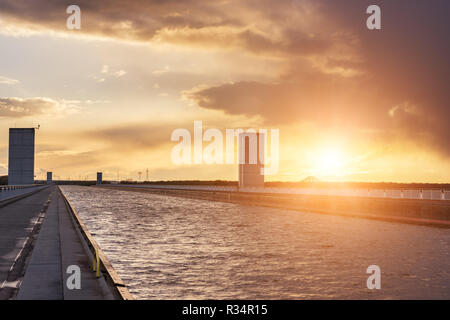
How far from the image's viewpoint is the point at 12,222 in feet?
91.8

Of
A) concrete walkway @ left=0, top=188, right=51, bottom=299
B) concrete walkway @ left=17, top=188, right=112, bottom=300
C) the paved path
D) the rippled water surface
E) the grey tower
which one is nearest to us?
concrete walkway @ left=17, top=188, right=112, bottom=300

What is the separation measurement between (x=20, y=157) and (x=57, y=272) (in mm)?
113335

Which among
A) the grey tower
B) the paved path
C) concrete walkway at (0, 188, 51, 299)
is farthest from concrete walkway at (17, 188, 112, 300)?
the grey tower

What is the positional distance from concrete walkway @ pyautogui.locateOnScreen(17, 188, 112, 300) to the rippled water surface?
1.26 m

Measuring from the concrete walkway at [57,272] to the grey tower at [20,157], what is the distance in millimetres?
104136

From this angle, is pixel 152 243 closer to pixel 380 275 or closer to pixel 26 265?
pixel 26 265

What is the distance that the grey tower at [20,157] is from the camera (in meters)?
116

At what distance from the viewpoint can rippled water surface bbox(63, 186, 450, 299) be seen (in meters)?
12.5

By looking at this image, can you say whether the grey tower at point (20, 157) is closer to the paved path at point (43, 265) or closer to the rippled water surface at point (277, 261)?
the rippled water surface at point (277, 261)

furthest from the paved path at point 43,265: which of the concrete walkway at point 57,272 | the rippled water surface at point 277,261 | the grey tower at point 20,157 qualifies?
the grey tower at point 20,157

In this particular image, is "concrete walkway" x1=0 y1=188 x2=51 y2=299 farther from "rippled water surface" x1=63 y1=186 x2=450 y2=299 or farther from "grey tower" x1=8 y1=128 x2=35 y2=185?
"grey tower" x1=8 y1=128 x2=35 y2=185

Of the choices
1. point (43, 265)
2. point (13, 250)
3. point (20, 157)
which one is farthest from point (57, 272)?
point (20, 157)
